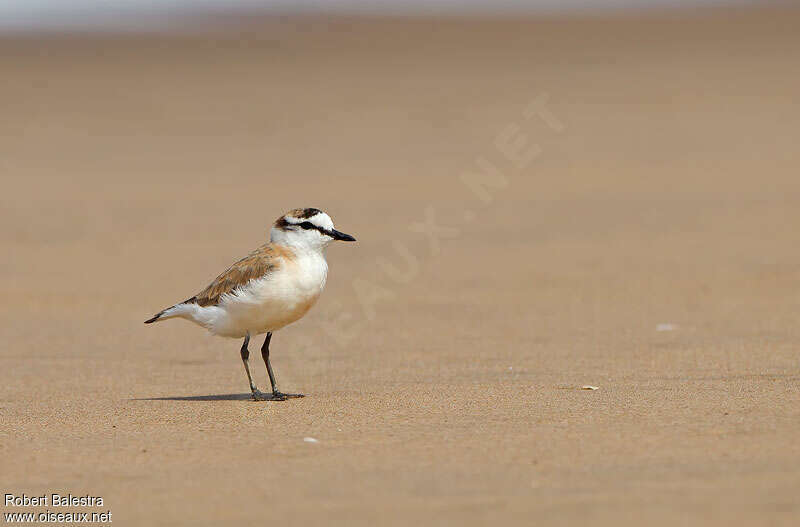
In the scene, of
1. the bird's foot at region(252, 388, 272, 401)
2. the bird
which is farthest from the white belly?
the bird's foot at region(252, 388, 272, 401)

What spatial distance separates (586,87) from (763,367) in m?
18.5

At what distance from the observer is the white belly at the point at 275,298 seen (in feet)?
23.9

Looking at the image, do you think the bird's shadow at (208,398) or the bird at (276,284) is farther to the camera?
the bird's shadow at (208,398)

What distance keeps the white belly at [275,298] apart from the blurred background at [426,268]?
52 centimetres

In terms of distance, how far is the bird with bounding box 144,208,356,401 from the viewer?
7.32 m

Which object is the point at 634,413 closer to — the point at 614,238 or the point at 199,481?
the point at 199,481

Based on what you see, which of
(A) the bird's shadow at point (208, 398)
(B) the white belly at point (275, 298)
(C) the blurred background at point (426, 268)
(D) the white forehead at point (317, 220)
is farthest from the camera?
(A) the bird's shadow at point (208, 398)

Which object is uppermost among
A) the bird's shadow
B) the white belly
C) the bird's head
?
the bird's head

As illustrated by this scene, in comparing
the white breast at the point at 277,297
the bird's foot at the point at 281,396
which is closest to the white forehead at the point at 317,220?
the white breast at the point at 277,297

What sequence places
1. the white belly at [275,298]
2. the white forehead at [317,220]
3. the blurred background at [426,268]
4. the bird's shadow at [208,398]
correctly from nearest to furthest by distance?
the blurred background at [426,268] < the white belly at [275,298] < the white forehead at [317,220] < the bird's shadow at [208,398]

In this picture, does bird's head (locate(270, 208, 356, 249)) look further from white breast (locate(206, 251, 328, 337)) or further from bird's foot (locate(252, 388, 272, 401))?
bird's foot (locate(252, 388, 272, 401))

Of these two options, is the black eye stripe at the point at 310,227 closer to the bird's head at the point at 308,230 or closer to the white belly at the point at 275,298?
the bird's head at the point at 308,230

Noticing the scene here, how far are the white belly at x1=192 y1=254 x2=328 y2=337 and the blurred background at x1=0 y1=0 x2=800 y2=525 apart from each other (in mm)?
524

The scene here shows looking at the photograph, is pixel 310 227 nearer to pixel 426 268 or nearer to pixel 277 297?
pixel 277 297
